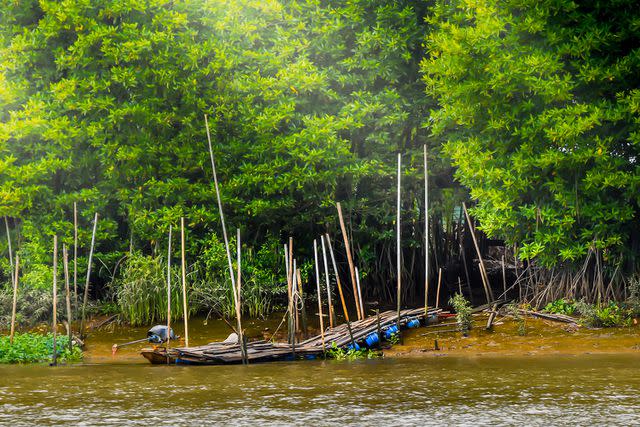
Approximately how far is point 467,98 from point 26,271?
7.17 meters

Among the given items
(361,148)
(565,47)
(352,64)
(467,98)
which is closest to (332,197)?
(361,148)

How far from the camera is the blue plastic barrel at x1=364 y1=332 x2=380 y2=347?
36.3 ft

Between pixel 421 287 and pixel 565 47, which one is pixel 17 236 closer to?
pixel 421 287

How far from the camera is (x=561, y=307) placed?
41.0 feet

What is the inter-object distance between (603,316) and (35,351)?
7.17 m

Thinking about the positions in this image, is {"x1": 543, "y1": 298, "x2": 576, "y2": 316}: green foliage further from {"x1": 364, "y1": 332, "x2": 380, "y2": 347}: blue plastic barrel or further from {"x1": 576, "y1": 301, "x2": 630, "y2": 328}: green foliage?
{"x1": 364, "y1": 332, "x2": 380, "y2": 347}: blue plastic barrel

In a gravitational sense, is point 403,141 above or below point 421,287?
above

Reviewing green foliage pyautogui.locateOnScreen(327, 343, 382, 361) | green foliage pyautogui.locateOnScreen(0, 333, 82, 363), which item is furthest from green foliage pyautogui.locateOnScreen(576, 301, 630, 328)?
green foliage pyautogui.locateOnScreen(0, 333, 82, 363)

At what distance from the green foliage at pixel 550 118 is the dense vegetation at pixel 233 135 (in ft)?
0.37

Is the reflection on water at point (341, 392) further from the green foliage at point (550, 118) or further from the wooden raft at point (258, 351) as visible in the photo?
the green foliage at point (550, 118)

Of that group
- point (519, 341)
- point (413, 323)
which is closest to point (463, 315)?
point (413, 323)

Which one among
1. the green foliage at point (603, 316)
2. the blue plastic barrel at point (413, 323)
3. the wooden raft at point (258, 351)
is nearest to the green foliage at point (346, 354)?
the wooden raft at point (258, 351)

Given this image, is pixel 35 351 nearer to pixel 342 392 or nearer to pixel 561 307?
pixel 342 392

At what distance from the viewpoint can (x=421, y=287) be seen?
15.4 meters
